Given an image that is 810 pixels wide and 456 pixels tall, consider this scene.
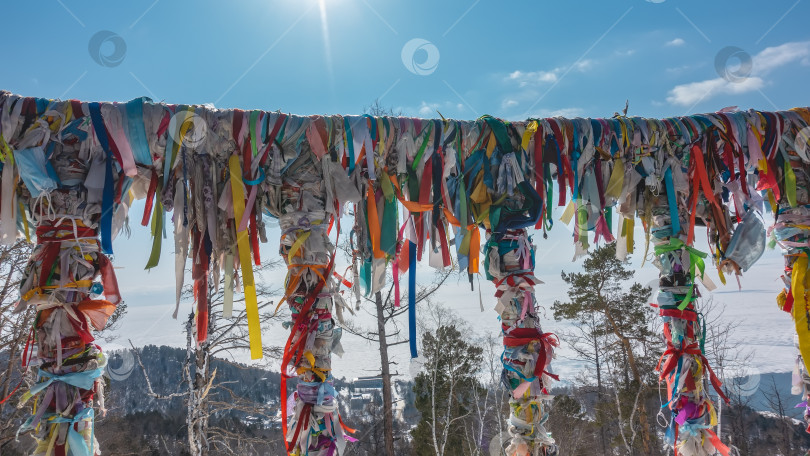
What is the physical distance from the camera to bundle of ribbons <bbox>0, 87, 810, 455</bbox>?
5.84ft

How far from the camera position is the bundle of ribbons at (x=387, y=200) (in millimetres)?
1780

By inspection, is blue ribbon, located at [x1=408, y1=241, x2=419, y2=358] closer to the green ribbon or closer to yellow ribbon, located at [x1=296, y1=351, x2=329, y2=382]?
yellow ribbon, located at [x1=296, y1=351, x2=329, y2=382]

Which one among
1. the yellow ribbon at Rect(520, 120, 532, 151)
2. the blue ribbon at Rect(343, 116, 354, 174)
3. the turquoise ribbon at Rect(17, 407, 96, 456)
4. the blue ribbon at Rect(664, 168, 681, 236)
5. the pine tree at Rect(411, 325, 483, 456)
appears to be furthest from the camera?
the pine tree at Rect(411, 325, 483, 456)

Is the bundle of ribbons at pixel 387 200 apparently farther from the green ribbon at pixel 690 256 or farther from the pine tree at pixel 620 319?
the pine tree at pixel 620 319

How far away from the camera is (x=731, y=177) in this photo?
252 cm

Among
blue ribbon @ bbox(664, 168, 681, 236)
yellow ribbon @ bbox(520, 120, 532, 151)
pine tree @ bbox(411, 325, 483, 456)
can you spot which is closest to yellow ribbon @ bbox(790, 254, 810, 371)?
blue ribbon @ bbox(664, 168, 681, 236)

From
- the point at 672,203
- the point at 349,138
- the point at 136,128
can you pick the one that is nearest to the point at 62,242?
the point at 136,128

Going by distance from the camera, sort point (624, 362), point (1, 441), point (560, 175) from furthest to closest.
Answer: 1. point (624, 362)
2. point (1, 441)
3. point (560, 175)

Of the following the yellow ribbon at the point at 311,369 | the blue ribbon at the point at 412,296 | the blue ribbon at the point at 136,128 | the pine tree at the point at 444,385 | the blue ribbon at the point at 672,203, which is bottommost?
the pine tree at the point at 444,385

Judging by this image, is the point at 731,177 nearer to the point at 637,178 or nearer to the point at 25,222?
the point at 637,178

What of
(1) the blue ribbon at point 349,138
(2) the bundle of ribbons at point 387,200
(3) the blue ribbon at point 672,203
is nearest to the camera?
(2) the bundle of ribbons at point 387,200

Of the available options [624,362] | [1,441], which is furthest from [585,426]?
[1,441]

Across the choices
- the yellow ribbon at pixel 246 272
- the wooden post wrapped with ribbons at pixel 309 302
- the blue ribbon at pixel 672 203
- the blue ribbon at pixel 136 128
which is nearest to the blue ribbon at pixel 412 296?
the wooden post wrapped with ribbons at pixel 309 302

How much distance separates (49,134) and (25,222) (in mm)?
394
